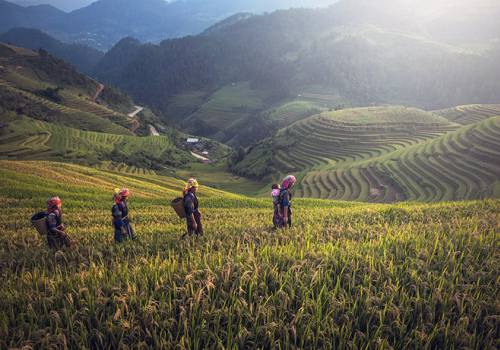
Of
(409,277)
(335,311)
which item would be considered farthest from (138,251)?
(409,277)

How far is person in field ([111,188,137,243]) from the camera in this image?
21.0ft

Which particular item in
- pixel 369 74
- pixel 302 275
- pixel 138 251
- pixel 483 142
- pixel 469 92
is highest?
pixel 369 74

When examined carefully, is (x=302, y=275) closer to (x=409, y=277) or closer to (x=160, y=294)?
(x=409, y=277)

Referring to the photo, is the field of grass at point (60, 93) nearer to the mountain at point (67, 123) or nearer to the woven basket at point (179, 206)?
the mountain at point (67, 123)

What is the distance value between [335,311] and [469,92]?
209205mm

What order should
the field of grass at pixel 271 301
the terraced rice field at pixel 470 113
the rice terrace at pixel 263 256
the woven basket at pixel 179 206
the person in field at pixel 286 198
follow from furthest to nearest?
1. the terraced rice field at pixel 470 113
2. the person in field at pixel 286 198
3. the woven basket at pixel 179 206
4. the rice terrace at pixel 263 256
5. the field of grass at pixel 271 301

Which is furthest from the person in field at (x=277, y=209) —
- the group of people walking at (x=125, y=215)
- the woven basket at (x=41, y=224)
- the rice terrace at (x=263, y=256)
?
the woven basket at (x=41, y=224)

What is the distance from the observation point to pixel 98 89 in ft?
438

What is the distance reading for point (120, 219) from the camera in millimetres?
6426

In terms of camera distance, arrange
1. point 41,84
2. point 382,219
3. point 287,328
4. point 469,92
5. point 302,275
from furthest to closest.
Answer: point 469,92, point 41,84, point 382,219, point 302,275, point 287,328

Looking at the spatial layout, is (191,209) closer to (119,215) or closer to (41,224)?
(119,215)

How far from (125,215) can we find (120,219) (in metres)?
0.27

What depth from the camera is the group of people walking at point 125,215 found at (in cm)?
593

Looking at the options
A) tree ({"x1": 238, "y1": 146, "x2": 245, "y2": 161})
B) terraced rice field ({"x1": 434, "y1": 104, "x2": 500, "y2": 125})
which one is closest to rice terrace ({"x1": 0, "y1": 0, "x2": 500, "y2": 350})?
tree ({"x1": 238, "y1": 146, "x2": 245, "y2": 161})
